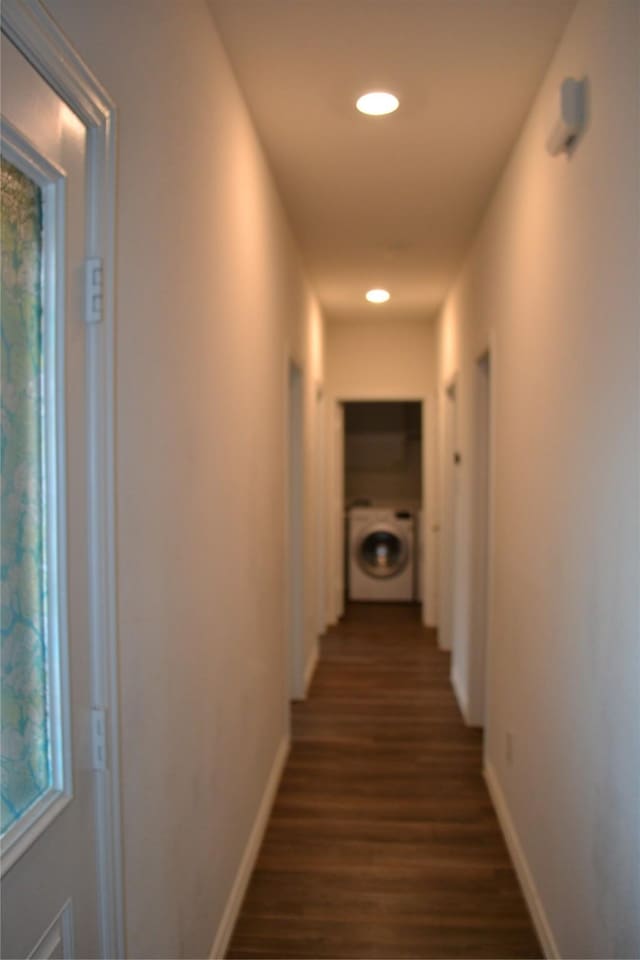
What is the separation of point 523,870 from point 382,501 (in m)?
6.15

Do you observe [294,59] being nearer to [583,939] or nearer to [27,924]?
[27,924]

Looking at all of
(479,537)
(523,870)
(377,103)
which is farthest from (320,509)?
(377,103)

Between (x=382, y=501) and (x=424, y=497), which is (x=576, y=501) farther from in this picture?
(x=382, y=501)

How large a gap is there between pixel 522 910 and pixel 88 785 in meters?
1.84

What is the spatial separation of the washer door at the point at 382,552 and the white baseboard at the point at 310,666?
2138mm

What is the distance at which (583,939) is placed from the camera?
1790mm

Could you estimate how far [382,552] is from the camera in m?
7.68

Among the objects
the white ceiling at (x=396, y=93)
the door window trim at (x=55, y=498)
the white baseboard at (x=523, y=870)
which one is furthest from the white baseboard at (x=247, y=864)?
the white ceiling at (x=396, y=93)

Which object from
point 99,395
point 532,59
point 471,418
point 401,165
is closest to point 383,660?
point 471,418

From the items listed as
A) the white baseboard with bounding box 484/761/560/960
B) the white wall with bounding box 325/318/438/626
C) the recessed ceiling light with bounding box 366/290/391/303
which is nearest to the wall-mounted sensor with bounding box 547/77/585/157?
the white baseboard with bounding box 484/761/560/960

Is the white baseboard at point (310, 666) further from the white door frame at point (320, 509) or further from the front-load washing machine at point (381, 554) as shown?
the front-load washing machine at point (381, 554)

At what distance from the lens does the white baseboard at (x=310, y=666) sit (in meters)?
4.75

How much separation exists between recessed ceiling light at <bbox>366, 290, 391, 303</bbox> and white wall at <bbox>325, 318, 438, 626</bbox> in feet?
2.61

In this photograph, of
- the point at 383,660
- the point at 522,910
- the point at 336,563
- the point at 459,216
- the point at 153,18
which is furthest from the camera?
the point at 336,563
